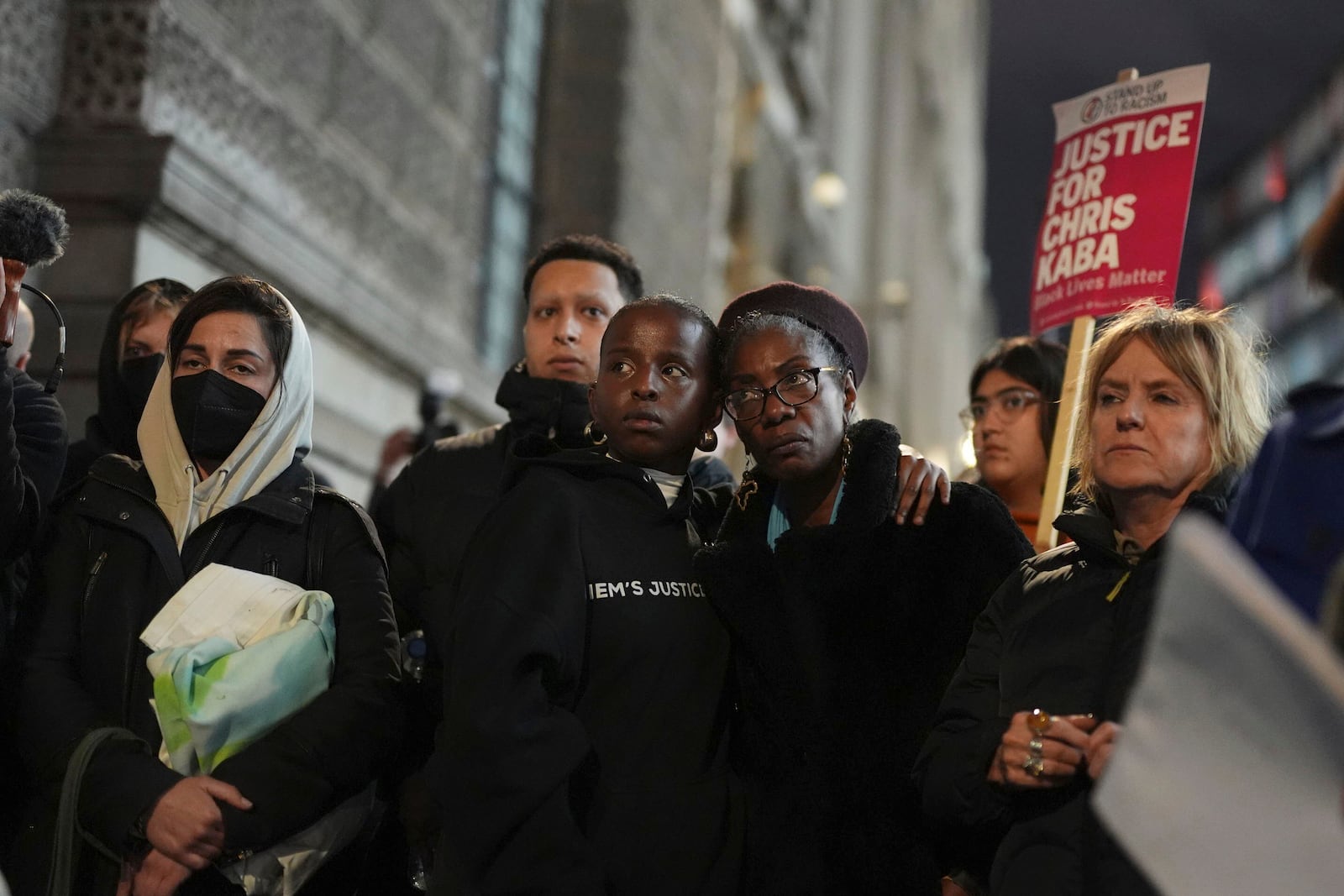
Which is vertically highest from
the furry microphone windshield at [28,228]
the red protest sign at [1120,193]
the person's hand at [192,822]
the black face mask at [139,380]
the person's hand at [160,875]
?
the red protest sign at [1120,193]

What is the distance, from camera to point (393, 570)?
403 centimetres

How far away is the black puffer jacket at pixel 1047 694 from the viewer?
8.80 feet

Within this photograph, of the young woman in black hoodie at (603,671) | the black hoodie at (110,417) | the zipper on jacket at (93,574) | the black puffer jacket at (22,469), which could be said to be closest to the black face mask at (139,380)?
the black hoodie at (110,417)

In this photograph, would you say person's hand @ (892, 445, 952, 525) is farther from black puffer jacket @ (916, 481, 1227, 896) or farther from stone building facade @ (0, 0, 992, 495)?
stone building facade @ (0, 0, 992, 495)

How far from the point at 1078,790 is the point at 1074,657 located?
24 centimetres

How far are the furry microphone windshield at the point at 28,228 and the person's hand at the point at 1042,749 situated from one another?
91.5 inches

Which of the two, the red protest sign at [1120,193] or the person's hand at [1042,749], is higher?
the red protest sign at [1120,193]

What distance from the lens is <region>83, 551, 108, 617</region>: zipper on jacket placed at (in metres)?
3.16

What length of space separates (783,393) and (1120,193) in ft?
5.92

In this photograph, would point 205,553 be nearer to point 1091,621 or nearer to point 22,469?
point 22,469

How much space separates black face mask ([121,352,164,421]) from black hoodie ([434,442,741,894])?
1.43m

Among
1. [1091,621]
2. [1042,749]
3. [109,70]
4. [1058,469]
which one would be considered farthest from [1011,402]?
[109,70]

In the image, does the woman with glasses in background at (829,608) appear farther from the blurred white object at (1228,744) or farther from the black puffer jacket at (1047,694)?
the blurred white object at (1228,744)

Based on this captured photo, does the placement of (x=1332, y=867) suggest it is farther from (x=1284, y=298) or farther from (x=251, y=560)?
(x=1284, y=298)
